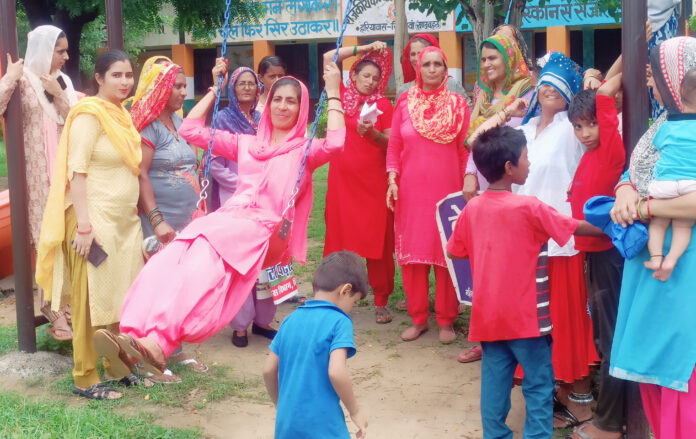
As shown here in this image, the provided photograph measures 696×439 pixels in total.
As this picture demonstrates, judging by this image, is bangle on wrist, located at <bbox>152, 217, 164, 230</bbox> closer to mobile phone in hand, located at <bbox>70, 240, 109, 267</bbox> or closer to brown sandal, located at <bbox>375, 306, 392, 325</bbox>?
mobile phone in hand, located at <bbox>70, 240, 109, 267</bbox>

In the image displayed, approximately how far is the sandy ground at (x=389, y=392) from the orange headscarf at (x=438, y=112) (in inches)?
57.5

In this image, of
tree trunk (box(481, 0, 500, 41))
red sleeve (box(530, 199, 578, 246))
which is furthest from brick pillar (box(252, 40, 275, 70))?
red sleeve (box(530, 199, 578, 246))

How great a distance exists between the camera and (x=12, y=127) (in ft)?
16.7

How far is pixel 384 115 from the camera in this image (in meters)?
6.04

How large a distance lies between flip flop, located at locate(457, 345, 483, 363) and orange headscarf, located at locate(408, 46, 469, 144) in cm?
140

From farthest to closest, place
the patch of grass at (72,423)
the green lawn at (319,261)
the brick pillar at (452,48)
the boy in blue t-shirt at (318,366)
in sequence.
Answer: the brick pillar at (452,48), the green lawn at (319,261), the patch of grass at (72,423), the boy in blue t-shirt at (318,366)

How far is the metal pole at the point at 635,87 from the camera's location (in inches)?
140

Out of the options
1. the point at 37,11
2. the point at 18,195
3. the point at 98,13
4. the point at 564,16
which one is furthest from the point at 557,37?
the point at 18,195

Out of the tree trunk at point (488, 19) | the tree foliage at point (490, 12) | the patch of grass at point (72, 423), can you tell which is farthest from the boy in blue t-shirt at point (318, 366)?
the tree trunk at point (488, 19)

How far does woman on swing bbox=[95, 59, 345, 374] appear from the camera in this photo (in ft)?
11.9

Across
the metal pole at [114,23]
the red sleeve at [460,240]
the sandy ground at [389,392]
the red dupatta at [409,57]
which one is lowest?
the sandy ground at [389,392]

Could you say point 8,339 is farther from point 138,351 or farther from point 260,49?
point 260,49

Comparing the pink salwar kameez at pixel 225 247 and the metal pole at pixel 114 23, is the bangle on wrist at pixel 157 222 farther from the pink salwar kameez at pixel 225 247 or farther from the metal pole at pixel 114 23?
the metal pole at pixel 114 23

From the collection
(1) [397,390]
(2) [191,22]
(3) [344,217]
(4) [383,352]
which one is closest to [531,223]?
(1) [397,390]
